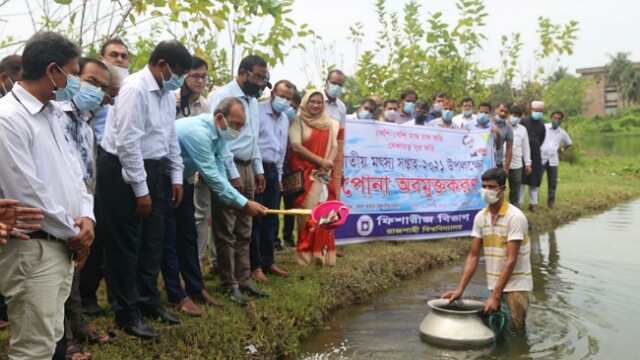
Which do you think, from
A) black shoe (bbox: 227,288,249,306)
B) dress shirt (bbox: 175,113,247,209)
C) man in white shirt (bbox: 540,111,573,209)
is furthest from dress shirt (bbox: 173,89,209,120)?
man in white shirt (bbox: 540,111,573,209)

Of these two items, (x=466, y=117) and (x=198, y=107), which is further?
(x=466, y=117)

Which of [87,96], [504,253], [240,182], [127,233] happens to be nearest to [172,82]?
[87,96]

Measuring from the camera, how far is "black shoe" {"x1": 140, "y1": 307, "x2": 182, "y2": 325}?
15.1 ft

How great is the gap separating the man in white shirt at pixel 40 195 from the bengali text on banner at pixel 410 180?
5.14 metres

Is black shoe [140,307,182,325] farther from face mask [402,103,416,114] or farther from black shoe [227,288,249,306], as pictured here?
face mask [402,103,416,114]

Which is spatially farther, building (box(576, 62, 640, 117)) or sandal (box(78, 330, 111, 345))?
building (box(576, 62, 640, 117))

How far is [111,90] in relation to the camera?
4.43 meters

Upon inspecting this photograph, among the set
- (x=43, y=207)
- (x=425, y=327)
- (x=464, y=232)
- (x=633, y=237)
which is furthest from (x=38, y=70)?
(x=633, y=237)

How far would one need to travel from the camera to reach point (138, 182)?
4.11 m

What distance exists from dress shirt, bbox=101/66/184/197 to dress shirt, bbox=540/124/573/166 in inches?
380

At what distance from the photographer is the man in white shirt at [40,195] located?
2.76 meters

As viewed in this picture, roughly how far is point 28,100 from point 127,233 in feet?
5.08

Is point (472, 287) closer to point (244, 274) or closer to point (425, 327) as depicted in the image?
point (425, 327)

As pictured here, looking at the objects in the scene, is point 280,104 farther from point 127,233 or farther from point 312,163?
point 127,233
